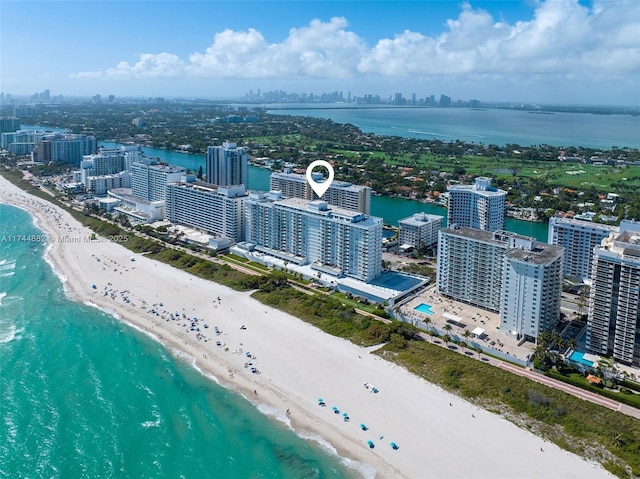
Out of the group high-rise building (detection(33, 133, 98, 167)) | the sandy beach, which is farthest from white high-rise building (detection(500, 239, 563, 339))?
high-rise building (detection(33, 133, 98, 167))

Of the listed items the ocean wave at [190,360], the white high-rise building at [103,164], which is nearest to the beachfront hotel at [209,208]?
the ocean wave at [190,360]

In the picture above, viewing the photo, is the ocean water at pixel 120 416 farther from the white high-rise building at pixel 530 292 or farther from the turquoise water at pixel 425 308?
the white high-rise building at pixel 530 292

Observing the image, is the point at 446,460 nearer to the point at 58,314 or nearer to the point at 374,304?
the point at 374,304

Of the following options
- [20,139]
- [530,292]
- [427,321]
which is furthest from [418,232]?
[20,139]

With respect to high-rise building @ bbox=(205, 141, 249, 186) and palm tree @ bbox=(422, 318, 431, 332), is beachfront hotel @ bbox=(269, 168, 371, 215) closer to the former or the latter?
high-rise building @ bbox=(205, 141, 249, 186)

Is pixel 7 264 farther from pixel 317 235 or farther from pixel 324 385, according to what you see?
pixel 324 385
